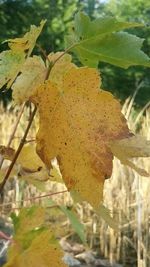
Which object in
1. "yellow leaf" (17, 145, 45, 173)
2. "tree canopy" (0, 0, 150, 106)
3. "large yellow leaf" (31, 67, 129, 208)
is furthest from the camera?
"tree canopy" (0, 0, 150, 106)

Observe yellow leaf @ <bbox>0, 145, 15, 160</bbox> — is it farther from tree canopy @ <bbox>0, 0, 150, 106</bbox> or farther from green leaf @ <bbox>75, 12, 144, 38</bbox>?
tree canopy @ <bbox>0, 0, 150, 106</bbox>

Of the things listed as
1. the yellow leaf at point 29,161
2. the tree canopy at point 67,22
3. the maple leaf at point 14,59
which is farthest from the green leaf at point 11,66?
the tree canopy at point 67,22

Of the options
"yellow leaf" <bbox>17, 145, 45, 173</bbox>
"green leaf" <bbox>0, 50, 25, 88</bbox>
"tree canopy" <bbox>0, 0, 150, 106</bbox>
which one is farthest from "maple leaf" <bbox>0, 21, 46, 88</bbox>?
"tree canopy" <bbox>0, 0, 150, 106</bbox>

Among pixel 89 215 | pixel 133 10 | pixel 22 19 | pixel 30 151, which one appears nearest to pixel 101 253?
pixel 89 215

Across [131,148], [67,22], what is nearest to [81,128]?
[131,148]

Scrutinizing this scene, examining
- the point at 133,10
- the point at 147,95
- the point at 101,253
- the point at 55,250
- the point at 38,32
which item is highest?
the point at 38,32

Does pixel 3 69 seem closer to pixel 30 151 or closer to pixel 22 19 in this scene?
pixel 30 151
